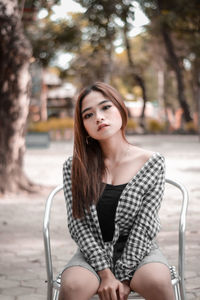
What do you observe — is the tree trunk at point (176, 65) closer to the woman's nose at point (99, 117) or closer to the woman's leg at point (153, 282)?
the woman's nose at point (99, 117)

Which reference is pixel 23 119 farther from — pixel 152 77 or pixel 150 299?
pixel 152 77

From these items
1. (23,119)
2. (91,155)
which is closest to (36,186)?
(23,119)

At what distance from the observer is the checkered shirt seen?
2.28m

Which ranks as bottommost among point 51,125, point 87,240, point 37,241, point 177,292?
point 51,125

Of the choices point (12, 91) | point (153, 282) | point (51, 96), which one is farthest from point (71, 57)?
point (153, 282)

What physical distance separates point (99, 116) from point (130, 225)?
1.78ft

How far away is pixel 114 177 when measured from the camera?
8.19 feet

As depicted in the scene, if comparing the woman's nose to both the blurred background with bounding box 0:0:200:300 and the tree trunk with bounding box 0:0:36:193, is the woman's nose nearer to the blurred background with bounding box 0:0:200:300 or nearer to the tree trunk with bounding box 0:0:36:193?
the blurred background with bounding box 0:0:200:300

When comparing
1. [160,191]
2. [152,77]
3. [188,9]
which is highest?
[188,9]

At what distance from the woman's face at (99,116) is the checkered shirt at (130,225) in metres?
0.25

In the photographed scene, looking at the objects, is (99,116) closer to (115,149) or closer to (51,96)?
(115,149)

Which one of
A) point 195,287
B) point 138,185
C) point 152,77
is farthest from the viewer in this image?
point 152,77

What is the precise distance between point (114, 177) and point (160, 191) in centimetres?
24

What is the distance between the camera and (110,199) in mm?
2420
